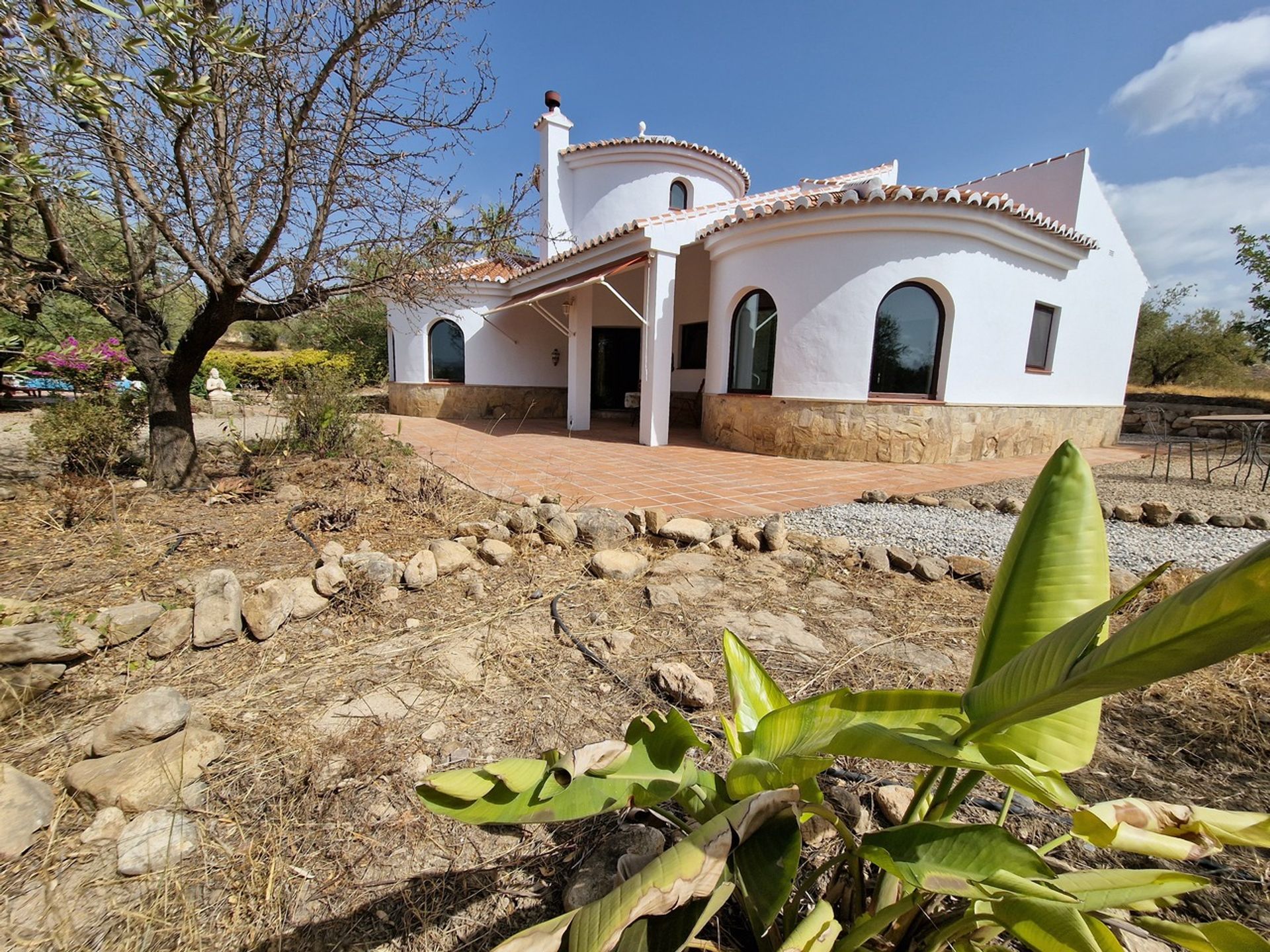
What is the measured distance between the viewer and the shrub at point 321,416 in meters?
6.59

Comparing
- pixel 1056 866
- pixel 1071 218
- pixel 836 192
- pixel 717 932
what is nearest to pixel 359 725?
pixel 717 932

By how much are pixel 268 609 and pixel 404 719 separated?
120 centimetres

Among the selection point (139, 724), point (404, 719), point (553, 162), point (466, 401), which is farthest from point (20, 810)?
point (553, 162)

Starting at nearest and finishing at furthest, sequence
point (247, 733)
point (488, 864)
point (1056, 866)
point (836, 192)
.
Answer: point (1056, 866) → point (488, 864) → point (247, 733) → point (836, 192)

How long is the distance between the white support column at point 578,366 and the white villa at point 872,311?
0.13 feet

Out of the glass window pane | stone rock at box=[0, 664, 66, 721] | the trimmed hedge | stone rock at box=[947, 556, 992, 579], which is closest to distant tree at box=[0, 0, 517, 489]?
stone rock at box=[0, 664, 66, 721]

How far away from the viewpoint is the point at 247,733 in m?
2.12

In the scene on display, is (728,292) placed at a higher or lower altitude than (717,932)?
higher

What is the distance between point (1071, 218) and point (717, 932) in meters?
15.0

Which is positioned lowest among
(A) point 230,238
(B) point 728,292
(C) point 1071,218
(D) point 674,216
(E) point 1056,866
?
(E) point 1056,866

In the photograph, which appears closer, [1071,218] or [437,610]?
[437,610]

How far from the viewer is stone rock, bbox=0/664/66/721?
2.15m

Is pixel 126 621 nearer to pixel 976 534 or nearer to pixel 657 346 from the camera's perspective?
pixel 976 534

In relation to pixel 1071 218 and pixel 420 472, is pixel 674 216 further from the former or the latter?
pixel 1071 218
